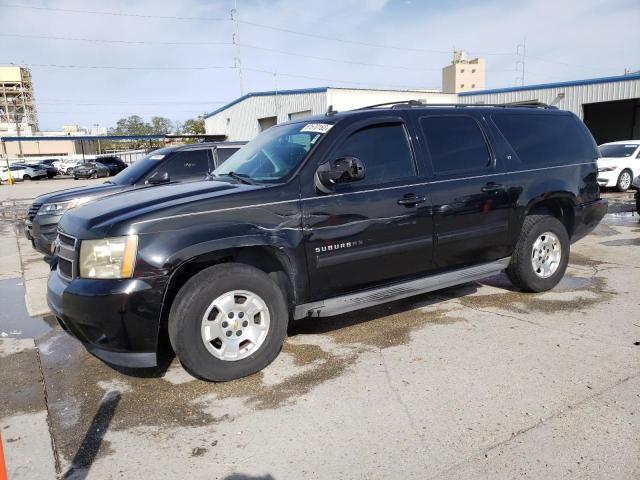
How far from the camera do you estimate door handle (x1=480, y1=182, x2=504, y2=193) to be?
4.74 metres

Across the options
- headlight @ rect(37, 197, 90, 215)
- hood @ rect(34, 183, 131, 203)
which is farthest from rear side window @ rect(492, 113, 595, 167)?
headlight @ rect(37, 197, 90, 215)

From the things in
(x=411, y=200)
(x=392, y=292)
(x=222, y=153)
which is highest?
(x=222, y=153)

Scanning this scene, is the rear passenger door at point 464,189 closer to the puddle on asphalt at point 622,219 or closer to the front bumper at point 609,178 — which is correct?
the puddle on asphalt at point 622,219

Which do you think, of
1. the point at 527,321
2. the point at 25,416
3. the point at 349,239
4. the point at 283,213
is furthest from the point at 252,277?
the point at 527,321

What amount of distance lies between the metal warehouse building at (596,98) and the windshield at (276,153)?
19552 millimetres

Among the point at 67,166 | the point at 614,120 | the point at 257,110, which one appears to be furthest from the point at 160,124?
the point at 614,120

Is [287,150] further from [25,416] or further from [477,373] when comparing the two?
[25,416]

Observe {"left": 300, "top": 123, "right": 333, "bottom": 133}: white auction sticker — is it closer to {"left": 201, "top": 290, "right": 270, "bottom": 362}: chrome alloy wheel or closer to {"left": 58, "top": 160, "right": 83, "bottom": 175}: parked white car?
{"left": 201, "top": 290, "right": 270, "bottom": 362}: chrome alloy wheel

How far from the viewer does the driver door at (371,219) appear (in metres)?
3.89

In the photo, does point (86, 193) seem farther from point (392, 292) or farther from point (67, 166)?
point (67, 166)

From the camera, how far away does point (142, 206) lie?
3.55 meters

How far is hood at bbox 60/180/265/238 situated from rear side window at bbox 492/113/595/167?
2885 mm

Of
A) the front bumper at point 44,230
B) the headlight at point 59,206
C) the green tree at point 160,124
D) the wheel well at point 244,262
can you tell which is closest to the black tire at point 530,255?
the wheel well at point 244,262

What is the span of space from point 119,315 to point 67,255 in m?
0.77
